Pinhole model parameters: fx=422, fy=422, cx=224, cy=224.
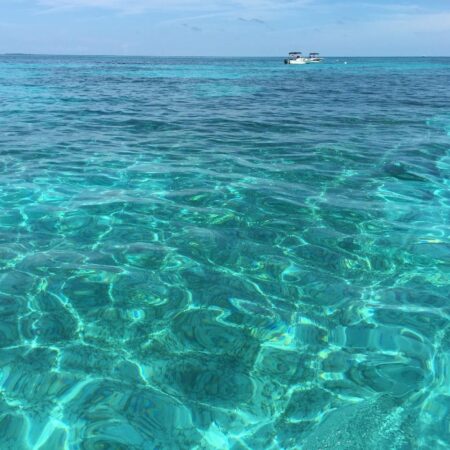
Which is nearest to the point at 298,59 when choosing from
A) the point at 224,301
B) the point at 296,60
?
the point at 296,60

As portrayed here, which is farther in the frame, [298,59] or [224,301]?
[298,59]

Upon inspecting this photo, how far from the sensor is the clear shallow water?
196 inches

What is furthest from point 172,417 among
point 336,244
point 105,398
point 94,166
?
point 94,166

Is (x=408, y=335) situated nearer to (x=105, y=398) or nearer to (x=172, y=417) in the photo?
(x=172, y=417)

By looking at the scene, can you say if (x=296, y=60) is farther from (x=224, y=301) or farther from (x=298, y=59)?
(x=224, y=301)

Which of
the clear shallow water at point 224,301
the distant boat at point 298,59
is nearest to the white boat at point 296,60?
the distant boat at point 298,59

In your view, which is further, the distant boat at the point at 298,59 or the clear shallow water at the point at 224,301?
the distant boat at the point at 298,59

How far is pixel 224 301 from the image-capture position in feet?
23.6

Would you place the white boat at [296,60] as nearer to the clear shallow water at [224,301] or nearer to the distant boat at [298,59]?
the distant boat at [298,59]

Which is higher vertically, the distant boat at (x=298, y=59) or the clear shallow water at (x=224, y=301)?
the distant boat at (x=298, y=59)

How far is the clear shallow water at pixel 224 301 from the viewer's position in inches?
196

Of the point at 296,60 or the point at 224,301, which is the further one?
the point at 296,60

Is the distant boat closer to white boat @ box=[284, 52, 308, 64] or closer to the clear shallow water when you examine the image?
white boat @ box=[284, 52, 308, 64]

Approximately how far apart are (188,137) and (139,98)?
16251 mm
